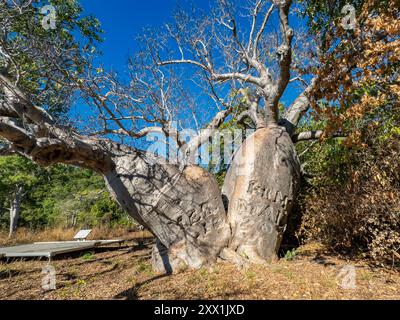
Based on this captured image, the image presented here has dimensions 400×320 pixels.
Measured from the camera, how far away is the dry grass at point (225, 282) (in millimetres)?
3012

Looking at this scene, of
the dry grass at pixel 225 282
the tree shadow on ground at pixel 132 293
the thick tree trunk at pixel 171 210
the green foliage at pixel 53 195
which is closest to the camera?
the dry grass at pixel 225 282

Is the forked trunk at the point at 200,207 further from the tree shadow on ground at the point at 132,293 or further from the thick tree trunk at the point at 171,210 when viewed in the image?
the tree shadow on ground at the point at 132,293

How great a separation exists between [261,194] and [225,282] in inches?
58.4

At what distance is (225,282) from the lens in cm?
339

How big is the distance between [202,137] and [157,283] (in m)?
2.80

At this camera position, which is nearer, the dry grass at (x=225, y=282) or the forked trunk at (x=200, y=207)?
the dry grass at (x=225, y=282)

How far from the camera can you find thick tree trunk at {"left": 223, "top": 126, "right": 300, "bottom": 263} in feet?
13.5

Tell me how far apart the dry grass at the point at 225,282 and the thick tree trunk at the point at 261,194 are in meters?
0.35

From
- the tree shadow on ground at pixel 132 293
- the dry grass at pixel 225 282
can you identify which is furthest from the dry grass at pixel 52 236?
the tree shadow on ground at pixel 132 293

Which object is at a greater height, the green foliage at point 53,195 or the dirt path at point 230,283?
the green foliage at point 53,195

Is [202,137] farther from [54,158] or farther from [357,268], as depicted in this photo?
[357,268]

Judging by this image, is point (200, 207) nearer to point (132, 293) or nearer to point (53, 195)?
point (132, 293)

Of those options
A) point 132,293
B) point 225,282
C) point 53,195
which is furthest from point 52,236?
point 225,282

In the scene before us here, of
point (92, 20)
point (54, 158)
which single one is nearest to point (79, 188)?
point (92, 20)
